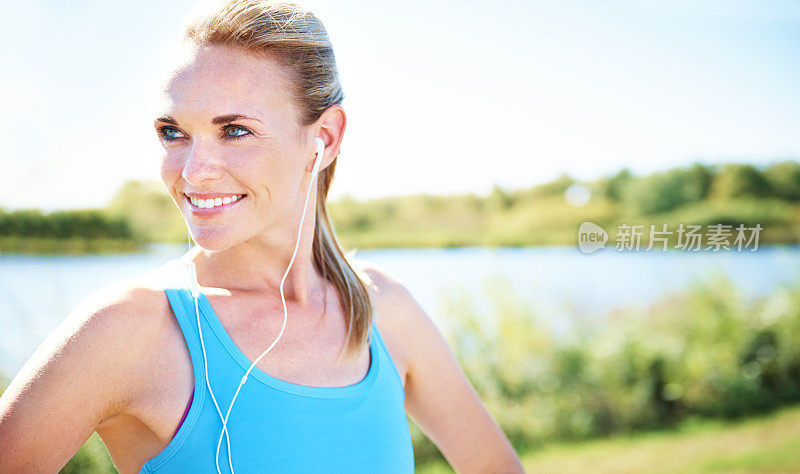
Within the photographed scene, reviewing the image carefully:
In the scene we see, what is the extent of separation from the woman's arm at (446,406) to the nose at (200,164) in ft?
2.05

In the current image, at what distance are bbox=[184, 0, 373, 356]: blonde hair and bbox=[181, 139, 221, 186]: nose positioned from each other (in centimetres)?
21

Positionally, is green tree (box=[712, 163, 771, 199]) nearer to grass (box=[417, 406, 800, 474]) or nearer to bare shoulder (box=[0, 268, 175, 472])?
grass (box=[417, 406, 800, 474])

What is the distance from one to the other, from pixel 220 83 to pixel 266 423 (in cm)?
68

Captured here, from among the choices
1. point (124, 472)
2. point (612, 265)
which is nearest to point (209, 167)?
point (124, 472)

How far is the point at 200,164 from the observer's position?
1.32m

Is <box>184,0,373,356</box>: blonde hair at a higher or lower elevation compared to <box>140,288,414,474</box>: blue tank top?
higher

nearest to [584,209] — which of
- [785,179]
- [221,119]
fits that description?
[785,179]

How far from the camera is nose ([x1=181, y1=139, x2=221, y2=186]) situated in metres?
1.32

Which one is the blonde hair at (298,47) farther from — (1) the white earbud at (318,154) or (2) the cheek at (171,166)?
(2) the cheek at (171,166)

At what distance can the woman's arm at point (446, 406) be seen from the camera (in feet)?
5.74

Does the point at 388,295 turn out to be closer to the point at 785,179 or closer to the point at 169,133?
the point at 169,133

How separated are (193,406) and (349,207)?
5.97 meters

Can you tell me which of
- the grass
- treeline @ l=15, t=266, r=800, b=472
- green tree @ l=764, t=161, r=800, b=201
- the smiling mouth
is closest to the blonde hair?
the smiling mouth

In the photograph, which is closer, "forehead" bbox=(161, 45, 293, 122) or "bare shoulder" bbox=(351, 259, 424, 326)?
"forehead" bbox=(161, 45, 293, 122)
